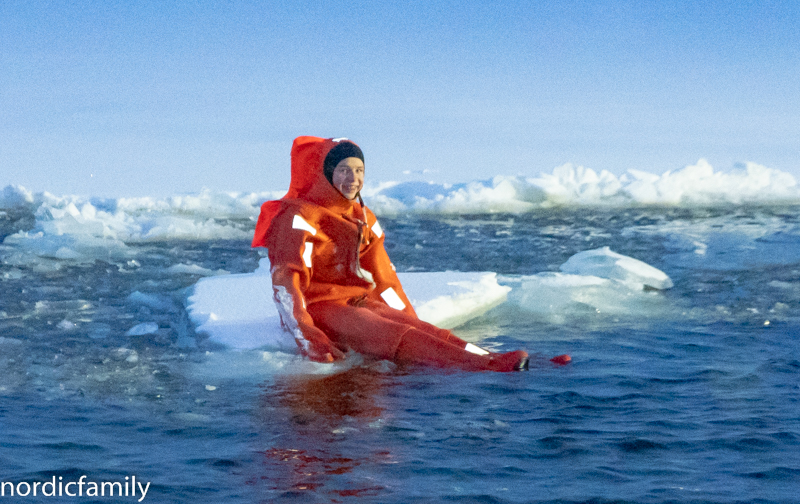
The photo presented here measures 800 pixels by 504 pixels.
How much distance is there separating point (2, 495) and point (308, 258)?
2657mm

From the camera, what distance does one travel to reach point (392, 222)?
35.3 m

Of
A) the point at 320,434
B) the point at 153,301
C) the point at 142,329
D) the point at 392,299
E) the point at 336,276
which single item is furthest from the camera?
the point at 153,301

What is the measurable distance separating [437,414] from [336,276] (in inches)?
68.1

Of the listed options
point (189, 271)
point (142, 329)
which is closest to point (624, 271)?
point (142, 329)

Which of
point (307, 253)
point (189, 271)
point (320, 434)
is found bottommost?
point (320, 434)

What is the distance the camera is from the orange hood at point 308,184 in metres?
5.52

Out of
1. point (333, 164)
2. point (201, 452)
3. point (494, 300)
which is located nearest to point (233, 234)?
point (494, 300)

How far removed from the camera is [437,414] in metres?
4.19

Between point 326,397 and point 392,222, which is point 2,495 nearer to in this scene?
point 326,397

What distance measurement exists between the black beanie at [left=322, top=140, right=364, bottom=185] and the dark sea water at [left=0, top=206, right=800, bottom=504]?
4.62 feet

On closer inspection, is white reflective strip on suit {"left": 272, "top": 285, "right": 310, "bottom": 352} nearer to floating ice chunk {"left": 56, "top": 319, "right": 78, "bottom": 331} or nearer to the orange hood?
the orange hood

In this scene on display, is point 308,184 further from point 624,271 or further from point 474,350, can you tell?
point 624,271

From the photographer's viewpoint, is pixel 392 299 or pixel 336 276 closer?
pixel 336 276

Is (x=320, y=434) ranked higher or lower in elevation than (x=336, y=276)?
lower
